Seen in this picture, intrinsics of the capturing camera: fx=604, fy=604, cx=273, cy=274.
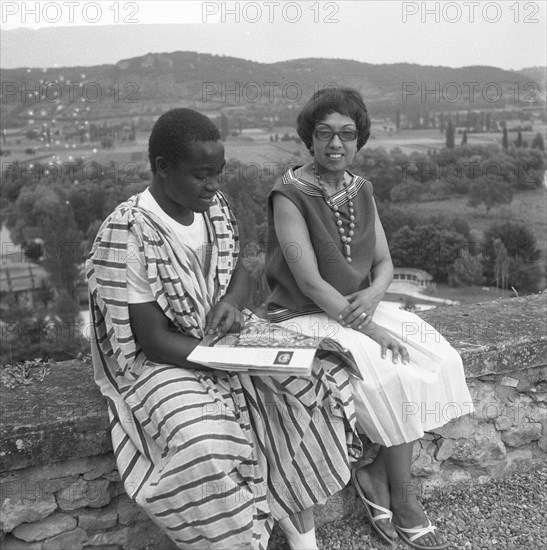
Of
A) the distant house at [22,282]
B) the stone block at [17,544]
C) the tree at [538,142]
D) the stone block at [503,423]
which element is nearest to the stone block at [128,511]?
the stone block at [17,544]

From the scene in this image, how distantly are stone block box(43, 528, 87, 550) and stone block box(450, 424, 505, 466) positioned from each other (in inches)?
55.9

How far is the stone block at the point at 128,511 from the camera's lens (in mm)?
2002

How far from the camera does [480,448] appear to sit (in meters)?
2.46

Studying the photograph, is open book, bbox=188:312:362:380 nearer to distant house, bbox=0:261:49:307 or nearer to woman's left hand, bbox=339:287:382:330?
A: woman's left hand, bbox=339:287:382:330

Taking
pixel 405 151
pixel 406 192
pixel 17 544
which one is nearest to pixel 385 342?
pixel 17 544

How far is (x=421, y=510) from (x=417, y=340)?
60 cm

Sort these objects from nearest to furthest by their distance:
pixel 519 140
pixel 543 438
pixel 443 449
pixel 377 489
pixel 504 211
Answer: pixel 377 489, pixel 443 449, pixel 543 438, pixel 504 211, pixel 519 140

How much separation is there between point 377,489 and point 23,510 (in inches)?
46.3

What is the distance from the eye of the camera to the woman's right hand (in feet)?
6.76

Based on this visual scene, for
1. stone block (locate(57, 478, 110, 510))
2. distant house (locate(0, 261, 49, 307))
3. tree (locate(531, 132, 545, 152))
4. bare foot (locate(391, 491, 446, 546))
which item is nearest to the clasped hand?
stone block (locate(57, 478, 110, 510))

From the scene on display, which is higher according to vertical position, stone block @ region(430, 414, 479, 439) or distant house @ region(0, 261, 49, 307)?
stone block @ region(430, 414, 479, 439)

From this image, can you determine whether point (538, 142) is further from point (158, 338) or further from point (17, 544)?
point (17, 544)

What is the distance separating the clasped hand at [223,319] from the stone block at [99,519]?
689mm

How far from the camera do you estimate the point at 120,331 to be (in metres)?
1.82
